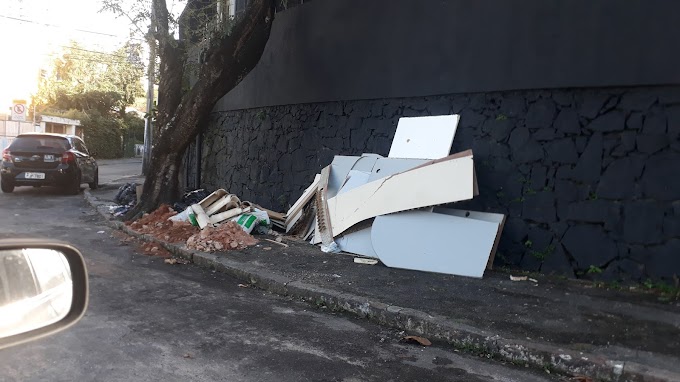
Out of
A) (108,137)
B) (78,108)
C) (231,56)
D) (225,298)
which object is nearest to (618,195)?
(225,298)

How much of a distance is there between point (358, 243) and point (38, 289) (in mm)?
6023

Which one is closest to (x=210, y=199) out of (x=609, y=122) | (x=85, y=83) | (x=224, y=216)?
(x=224, y=216)

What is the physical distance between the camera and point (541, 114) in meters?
6.67

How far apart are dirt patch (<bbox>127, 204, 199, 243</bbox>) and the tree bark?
19.6 inches

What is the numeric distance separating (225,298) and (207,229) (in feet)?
8.68

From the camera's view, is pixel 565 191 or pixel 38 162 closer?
pixel 565 191

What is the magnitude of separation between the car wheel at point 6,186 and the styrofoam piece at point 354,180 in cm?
1085

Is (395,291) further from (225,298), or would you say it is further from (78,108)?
(78,108)

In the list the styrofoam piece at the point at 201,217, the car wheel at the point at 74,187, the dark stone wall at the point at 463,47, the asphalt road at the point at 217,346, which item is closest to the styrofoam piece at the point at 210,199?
the styrofoam piece at the point at 201,217

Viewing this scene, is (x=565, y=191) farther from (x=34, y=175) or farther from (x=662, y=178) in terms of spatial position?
(x=34, y=175)

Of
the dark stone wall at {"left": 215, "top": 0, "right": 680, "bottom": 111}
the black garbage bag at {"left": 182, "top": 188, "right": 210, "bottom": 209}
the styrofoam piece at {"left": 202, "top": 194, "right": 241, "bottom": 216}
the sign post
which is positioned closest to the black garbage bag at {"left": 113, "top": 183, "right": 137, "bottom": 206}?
the black garbage bag at {"left": 182, "top": 188, "right": 210, "bottom": 209}

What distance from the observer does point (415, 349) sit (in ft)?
14.6

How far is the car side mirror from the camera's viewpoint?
1.52 m

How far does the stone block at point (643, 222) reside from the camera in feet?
18.9
